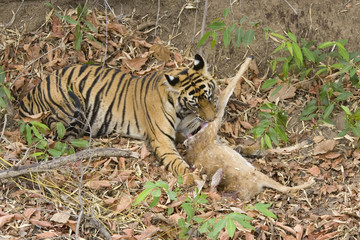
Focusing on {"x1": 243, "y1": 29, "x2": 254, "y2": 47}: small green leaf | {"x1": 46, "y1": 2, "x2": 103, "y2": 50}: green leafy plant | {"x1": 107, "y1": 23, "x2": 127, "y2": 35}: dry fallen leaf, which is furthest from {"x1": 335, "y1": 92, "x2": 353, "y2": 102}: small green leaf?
{"x1": 107, "y1": 23, "x2": 127, "y2": 35}: dry fallen leaf

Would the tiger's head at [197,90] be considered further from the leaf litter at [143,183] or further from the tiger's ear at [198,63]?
the leaf litter at [143,183]

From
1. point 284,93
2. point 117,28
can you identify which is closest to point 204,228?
point 284,93

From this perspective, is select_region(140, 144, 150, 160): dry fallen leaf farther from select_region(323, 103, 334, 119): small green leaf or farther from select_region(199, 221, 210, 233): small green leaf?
select_region(323, 103, 334, 119): small green leaf

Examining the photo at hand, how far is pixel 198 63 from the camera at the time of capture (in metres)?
5.57

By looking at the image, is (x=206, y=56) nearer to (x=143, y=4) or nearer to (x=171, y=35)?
(x=171, y=35)

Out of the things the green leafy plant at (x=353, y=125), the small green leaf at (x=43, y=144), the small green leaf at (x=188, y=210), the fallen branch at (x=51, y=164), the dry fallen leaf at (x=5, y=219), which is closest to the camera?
the small green leaf at (x=188, y=210)

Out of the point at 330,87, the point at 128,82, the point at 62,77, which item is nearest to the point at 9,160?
the point at 62,77

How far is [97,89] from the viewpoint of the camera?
6.05 meters

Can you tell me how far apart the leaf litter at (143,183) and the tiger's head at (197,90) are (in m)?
0.47

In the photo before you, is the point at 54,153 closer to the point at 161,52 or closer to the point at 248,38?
the point at 161,52

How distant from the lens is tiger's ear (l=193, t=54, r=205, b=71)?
5543 millimetres

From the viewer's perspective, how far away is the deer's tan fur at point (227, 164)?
5.00 m

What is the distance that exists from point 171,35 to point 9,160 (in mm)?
2438

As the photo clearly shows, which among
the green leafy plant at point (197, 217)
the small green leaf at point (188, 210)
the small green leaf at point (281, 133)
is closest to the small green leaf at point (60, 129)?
the green leafy plant at point (197, 217)
